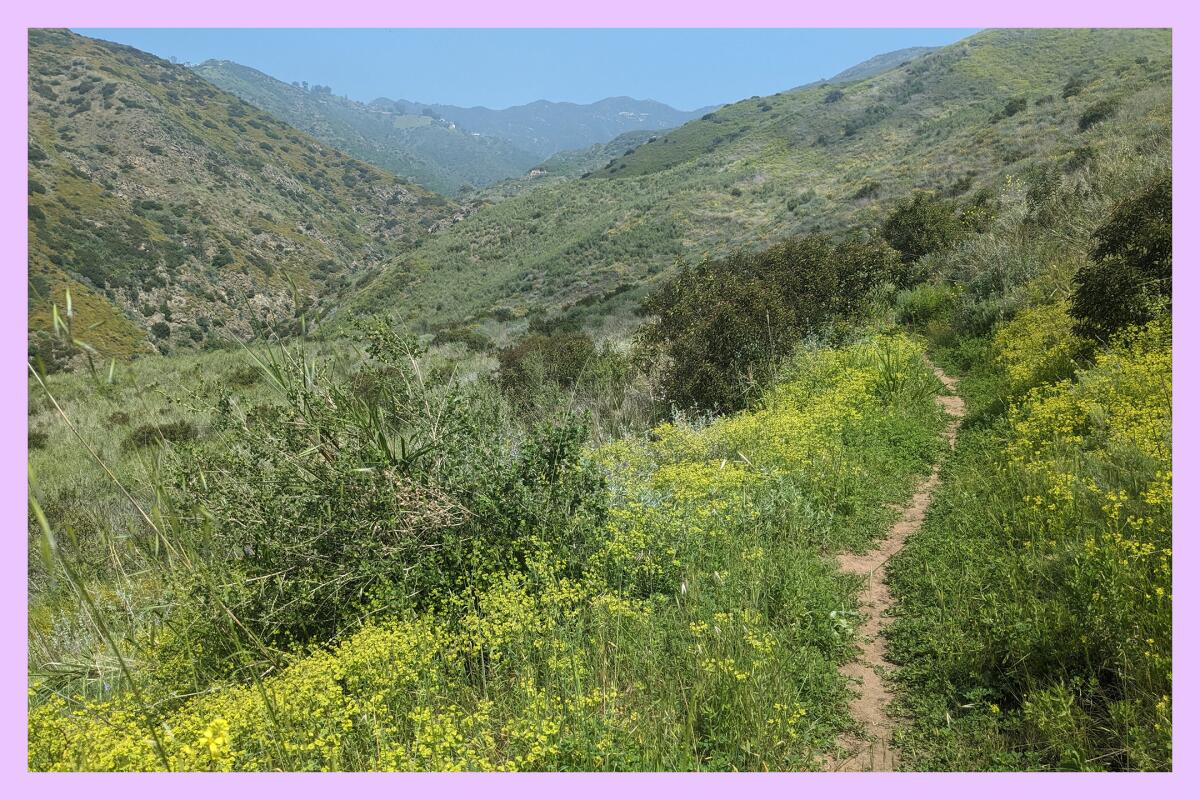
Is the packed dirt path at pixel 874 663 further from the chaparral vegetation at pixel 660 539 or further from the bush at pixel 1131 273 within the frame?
the bush at pixel 1131 273

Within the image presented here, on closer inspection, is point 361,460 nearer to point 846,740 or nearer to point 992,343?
point 846,740

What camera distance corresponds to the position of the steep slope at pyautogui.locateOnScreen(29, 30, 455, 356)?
43.8m

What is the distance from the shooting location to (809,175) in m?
46.8

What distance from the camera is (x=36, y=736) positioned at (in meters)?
3.09

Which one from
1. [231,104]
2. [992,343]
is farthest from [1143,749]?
[231,104]

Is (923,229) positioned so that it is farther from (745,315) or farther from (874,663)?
(874,663)

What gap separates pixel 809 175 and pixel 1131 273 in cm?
4376

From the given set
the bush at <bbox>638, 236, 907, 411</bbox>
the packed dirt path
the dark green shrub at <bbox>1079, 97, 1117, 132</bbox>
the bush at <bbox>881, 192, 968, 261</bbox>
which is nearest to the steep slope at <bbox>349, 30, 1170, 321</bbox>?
the dark green shrub at <bbox>1079, 97, 1117, 132</bbox>

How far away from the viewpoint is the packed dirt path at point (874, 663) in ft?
10.5

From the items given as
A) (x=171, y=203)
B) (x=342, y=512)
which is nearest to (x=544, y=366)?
(x=342, y=512)

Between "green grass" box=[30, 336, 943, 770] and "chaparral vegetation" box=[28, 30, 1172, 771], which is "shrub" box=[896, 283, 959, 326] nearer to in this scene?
"chaparral vegetation" box=[28, 30, 1172, 771]

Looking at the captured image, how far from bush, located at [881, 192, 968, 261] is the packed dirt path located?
12418mm

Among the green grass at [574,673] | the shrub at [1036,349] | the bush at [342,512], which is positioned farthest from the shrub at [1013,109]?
the bush at [342,512]

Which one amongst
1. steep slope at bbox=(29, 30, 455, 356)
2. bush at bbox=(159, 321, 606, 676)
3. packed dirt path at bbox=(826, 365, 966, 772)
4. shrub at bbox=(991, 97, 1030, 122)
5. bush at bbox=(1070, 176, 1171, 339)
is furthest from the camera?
steep slope at bbox=(29, 30, 455, 356)
